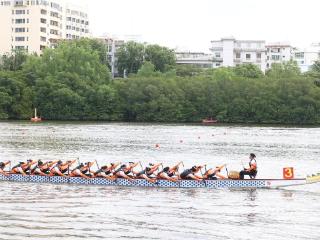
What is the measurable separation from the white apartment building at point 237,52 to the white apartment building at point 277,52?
15471 millimetres

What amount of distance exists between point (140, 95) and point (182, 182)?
199ft

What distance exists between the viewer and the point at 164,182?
29734mm

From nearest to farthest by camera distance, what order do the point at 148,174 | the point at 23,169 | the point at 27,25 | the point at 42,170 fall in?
the point at 148,174 < the point at 42,170 < the point at 23,169 < the point at 27,25

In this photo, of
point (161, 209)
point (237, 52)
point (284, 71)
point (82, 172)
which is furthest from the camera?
point (237, 52)

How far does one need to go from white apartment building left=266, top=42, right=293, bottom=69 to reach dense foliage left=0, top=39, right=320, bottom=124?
62501 millimetres

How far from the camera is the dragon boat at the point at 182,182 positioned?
2905cm

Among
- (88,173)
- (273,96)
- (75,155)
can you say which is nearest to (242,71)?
(273,96)

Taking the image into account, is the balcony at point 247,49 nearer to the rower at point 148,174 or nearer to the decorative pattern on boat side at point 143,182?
the rower at point 148,174

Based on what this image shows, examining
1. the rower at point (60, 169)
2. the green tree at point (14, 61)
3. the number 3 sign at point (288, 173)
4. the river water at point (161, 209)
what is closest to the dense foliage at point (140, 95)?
the green tree at point (14, 61)

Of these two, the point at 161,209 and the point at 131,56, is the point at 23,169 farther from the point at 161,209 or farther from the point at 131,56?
the point at 131,56

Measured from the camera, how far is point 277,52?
516 feet

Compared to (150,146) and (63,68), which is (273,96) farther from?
(150,146)

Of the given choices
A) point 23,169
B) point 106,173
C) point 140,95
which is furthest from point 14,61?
point 106,173

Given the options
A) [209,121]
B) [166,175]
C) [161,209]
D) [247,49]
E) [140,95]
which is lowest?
[161,209]
